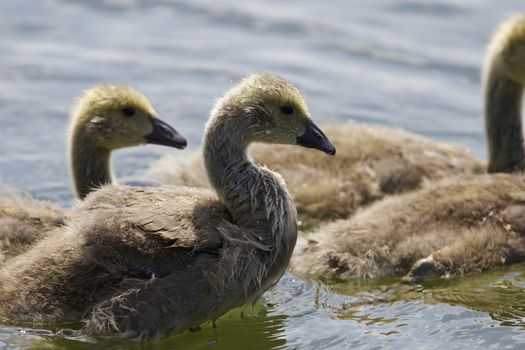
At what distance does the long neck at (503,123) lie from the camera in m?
9.14

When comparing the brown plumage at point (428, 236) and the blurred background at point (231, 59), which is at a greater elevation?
the blurred background at point (231, 59)

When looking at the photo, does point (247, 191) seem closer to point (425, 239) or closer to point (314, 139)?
point (314, 139)

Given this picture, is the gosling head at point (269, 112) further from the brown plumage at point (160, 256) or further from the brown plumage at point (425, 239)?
the brown plumage at point (425, 239)

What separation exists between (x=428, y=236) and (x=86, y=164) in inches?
90.8

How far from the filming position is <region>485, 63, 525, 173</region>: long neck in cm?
914

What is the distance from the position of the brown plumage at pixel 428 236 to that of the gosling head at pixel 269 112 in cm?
84

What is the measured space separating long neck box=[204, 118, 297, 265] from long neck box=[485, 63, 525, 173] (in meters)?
2.81

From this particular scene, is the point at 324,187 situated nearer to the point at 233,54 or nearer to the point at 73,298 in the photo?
the point at 73,298

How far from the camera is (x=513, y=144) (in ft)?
30.0

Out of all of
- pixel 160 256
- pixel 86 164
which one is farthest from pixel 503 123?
pixel 160 256

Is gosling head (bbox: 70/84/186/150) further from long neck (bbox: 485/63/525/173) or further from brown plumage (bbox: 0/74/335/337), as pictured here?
long neck (bbox: 485/63/525/173)

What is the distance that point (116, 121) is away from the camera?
7.94 metres

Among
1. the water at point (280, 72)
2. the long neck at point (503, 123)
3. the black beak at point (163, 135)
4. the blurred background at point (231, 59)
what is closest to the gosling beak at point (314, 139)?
the water at point (280, 72)

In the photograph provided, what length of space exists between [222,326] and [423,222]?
1521 millimetres
